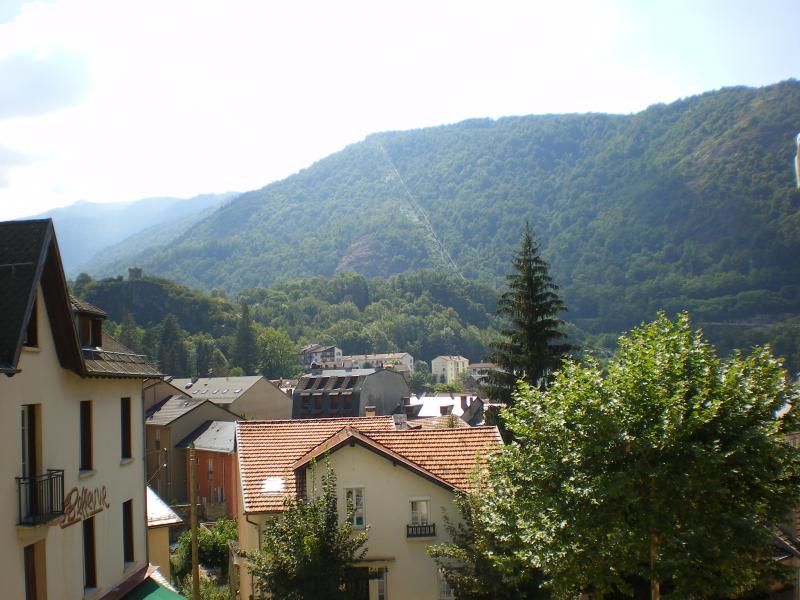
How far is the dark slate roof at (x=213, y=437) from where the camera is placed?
191 ft

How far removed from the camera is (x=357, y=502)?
23094 mm

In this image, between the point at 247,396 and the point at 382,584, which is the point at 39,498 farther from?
the point at 247,396

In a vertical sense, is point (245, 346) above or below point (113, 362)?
above

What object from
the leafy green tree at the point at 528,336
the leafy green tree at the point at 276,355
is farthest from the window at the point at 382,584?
the leafy green tree at the point at 276,355

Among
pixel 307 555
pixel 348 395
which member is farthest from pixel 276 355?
pixel 307 555

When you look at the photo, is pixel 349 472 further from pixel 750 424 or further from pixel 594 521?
pixel 750 424

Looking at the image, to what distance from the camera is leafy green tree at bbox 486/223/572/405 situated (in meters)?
39.4

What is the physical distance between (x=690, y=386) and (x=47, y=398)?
1210 cm

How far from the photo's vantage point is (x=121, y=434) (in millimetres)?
18984

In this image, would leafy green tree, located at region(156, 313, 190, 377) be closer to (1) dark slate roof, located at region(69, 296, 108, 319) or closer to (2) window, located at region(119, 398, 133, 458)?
(2) window, located at region(119, 398, 133, 458)

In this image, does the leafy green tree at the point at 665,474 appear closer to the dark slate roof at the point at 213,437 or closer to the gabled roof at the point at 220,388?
the dark slate roof at the point at 213,437

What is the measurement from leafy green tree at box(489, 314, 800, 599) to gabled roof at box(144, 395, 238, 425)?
5218 cm

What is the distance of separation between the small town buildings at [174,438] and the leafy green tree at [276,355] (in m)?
95.2

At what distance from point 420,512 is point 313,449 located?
3495mm
